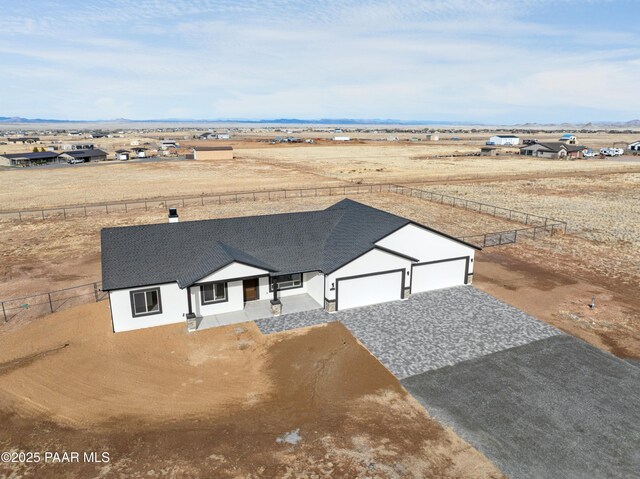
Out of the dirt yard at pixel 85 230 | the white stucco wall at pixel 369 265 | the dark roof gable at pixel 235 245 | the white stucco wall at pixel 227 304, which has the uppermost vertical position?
the dark roof gable at pixel 235 245

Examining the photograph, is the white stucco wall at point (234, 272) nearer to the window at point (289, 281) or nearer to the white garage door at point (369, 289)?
the window at point (289, 281)

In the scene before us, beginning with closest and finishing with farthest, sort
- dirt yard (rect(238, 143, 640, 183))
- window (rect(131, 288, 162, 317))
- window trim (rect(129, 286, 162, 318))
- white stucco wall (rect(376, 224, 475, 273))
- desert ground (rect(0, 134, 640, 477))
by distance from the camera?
desert ground (rect(0, 134, 640, 477)) < window trim (rect(129, 286, 162, 318)) < window (rect(131, 288, 162, 317)) < white stucco wall (rect(376, 224, 475, 273)) < dirt yard (rect(238, 143, 640, 183))

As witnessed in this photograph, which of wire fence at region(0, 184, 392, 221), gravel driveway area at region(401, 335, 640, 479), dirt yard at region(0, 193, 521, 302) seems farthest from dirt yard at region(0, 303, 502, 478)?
wire fence at region(0, 184, 392, 221)

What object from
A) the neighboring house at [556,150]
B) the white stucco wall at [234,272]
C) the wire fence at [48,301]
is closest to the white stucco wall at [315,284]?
the white stucco wall at [234,272]

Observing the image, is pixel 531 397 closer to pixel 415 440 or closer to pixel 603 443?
pixel 603 443

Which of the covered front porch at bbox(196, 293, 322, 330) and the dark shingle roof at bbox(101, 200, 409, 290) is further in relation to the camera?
the covered front porch at bbox(196, 293, 322, 330)

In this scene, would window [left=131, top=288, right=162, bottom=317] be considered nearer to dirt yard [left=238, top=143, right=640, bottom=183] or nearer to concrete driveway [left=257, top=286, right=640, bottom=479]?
concrete driveway [left=257, top=286, right=640, bottom=479]
